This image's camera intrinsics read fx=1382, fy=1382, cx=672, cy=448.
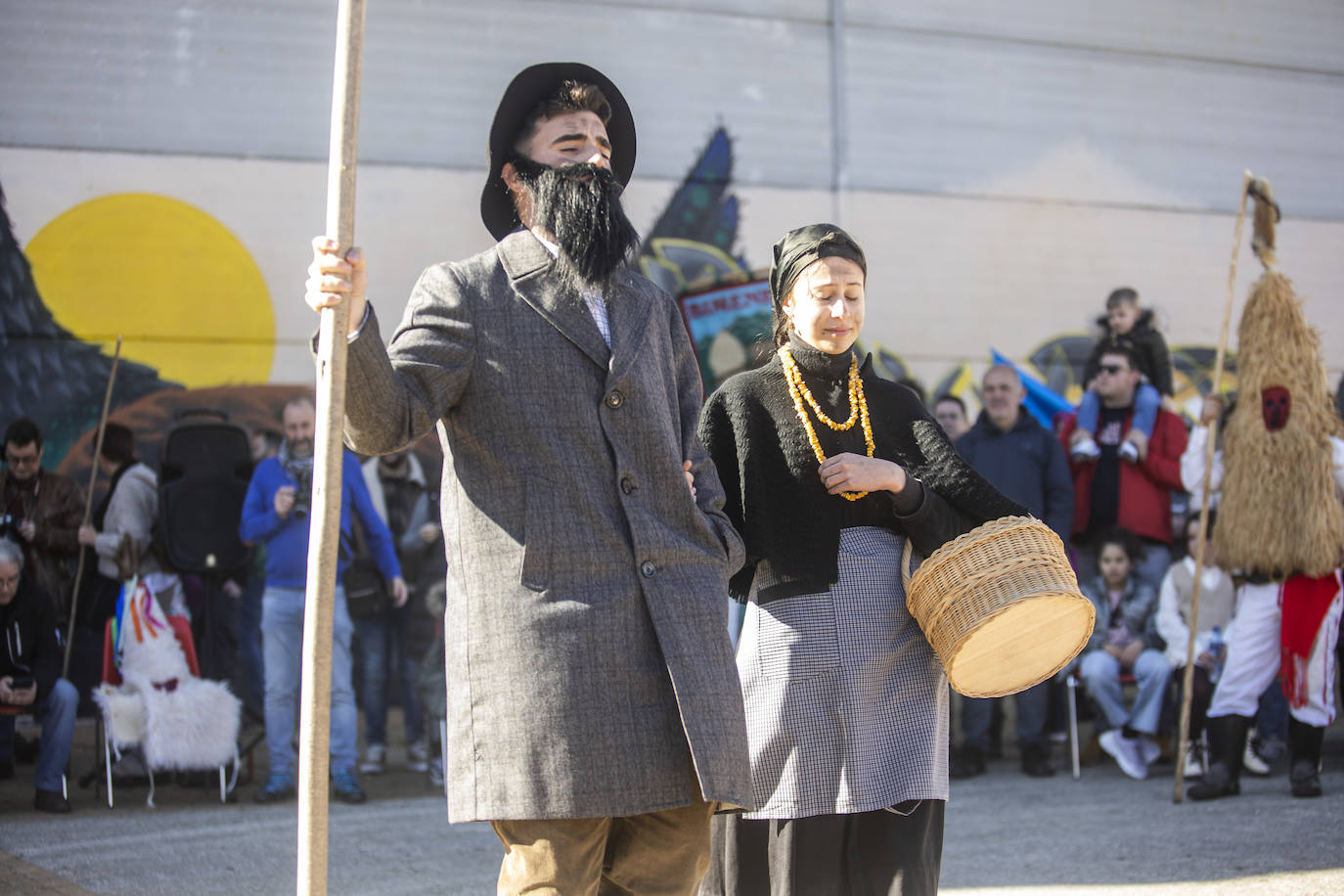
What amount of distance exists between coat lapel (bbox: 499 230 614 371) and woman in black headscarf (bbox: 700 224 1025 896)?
90 cm

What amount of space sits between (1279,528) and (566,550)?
4.79 metres

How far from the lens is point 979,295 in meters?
11.9

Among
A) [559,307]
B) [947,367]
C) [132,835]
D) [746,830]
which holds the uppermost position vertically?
[947,367]

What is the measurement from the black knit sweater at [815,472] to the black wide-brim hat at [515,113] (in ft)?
2.43

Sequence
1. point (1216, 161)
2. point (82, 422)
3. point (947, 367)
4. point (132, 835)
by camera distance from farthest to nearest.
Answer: point (1216, 161)
point (947, 367)
point (82, 422)
point (132, 835)

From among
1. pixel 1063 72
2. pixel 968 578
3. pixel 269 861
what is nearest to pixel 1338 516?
pixel 968 578

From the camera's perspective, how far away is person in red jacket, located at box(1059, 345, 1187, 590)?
25.4ft

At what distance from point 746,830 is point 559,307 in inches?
59.2

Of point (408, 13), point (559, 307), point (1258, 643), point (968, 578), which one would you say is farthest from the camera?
point (408, 13)

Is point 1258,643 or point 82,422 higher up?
point 82,422

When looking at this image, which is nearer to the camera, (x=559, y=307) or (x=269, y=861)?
(x=559, y=307)

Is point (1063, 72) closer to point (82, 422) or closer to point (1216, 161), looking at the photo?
point (1216, 161)

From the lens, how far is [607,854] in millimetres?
2646

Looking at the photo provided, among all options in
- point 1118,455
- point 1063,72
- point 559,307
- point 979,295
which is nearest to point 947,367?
point 979,295
